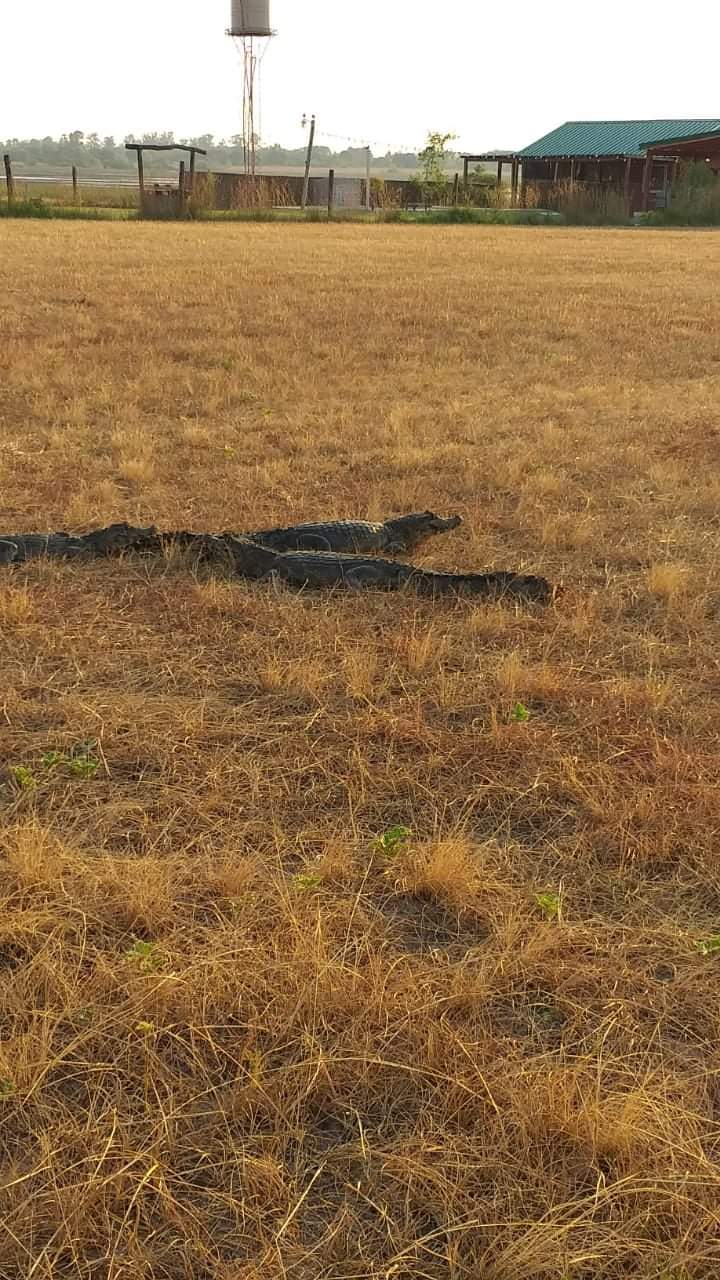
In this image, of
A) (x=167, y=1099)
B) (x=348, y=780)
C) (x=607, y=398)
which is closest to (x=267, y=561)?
(x=348, y=780)

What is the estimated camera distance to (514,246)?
77.3ft

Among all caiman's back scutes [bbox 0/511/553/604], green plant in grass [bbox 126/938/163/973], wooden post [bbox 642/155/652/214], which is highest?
wooden post [bbox 642/155/652/214]

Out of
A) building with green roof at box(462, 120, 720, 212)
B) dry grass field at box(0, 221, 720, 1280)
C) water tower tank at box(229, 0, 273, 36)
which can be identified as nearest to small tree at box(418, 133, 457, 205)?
building with green roof at box(462, 120, 720, 212)

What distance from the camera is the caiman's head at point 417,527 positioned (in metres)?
5.17

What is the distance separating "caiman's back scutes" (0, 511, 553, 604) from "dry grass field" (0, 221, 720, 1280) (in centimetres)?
15

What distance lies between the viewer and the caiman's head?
5.17m

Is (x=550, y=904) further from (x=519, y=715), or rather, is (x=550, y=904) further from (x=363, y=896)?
(x=519, y=715)

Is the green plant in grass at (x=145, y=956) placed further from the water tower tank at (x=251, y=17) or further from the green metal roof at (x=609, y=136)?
the water tower tank at (x=251, y=17)

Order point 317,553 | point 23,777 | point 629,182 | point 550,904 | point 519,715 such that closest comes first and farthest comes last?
1. point 550,904
2. point 23,777
3. point 519,715
4. point 317,553
5. point 629,182

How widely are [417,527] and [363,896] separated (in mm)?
2966

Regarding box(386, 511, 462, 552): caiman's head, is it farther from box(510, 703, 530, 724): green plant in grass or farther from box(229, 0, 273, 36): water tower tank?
box(229, 0, 273, 36): water tower tank

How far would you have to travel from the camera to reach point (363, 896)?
2.59 meters

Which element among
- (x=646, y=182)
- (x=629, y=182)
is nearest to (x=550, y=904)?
(x=646, y=182)

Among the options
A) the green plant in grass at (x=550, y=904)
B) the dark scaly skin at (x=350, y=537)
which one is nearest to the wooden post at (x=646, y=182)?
the dark scaly skin at (x=350, y=537)
